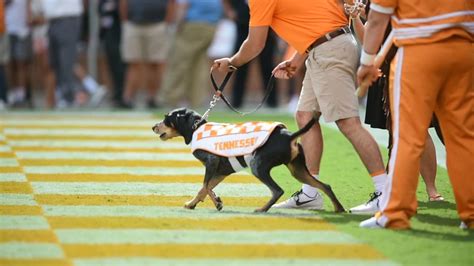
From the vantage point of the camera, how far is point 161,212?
8727 millimetres

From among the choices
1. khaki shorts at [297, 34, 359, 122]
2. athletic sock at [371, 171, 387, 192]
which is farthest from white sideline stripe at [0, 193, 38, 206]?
athletic sock at [371, 171, 387, 192]

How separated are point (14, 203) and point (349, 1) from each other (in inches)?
120

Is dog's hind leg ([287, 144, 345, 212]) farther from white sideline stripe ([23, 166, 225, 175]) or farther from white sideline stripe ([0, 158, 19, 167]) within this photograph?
white sideline stripe ([0, 158, 19, 167])

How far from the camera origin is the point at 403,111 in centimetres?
776

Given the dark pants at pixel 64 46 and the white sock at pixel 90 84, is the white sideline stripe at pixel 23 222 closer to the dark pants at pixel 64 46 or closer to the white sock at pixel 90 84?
the dark pants at pixel 64 46

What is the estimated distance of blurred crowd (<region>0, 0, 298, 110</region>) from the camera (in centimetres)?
1936

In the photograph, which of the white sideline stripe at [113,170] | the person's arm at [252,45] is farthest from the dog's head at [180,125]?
the white sideline stripe at [113,170]

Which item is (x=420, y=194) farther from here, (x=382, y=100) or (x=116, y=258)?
(x=116, y=258)

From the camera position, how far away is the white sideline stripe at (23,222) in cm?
800

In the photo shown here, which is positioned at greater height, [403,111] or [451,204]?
[403,111]

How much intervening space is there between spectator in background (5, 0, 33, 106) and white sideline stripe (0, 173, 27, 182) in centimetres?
900

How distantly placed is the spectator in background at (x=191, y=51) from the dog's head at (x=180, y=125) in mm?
10229

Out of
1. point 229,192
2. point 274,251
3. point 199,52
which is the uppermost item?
point 274,251

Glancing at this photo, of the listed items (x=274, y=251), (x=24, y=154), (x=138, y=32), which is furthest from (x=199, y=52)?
(x=274, y=251)
